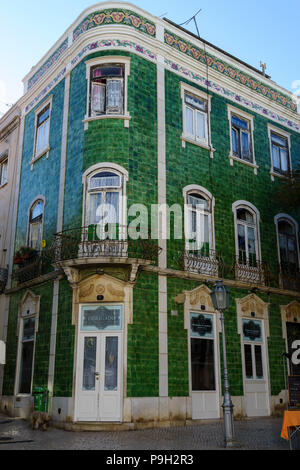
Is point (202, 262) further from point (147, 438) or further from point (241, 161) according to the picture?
point (147, 438)

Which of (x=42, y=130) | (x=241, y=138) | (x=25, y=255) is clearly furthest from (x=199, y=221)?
(x=42, y=130)

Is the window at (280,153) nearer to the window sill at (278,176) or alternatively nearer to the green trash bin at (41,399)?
the window sill at (278,176)

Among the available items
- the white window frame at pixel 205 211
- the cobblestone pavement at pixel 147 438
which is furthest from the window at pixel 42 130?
the cobblestone pavement at pixel 147 438

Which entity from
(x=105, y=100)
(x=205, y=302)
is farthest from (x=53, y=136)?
(x=205, y=302)

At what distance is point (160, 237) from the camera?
1465 cm

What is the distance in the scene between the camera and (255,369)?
16.1 meters

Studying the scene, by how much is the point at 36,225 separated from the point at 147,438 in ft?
29.7

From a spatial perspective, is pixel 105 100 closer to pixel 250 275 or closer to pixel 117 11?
pixel 117 11

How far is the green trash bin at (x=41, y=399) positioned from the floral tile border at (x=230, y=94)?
11359mm

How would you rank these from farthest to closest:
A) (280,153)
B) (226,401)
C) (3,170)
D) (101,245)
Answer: (3,170), (280,153), (101,245), (226,401)

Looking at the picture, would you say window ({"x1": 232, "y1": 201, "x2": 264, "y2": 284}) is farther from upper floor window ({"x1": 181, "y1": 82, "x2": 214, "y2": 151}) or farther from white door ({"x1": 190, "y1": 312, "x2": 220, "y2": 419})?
upper floor window ({"x1": 181, "y1": 82, "x2": 214, "y2": 151})

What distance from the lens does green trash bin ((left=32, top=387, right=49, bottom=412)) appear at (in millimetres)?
13703

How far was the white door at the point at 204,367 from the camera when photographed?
46.5ft
